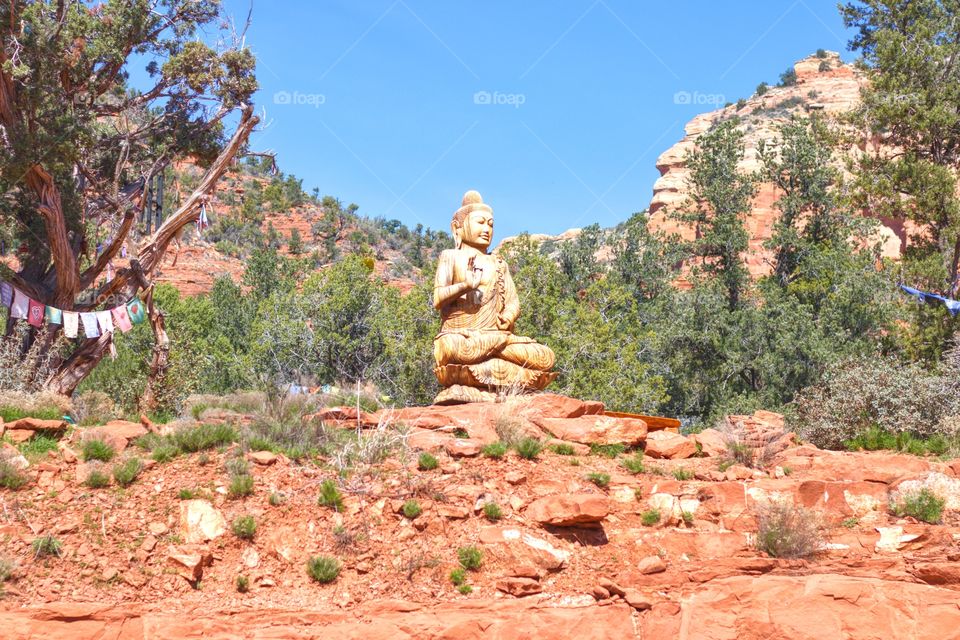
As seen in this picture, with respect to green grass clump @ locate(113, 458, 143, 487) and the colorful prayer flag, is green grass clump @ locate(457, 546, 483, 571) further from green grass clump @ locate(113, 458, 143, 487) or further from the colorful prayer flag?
the colorful prayer flag

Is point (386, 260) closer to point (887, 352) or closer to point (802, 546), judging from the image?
point (887, 352)

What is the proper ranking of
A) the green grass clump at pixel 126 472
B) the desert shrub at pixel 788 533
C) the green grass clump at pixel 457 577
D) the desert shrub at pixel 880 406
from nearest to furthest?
the green grass clump at pixel 457 577 < the desert shrub at pixel 788 533 < the green grass clump at pixel 126 472 < the desert shrub at pixel 880 406

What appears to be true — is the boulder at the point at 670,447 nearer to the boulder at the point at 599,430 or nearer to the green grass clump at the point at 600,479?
the boulder at the point at 599,430

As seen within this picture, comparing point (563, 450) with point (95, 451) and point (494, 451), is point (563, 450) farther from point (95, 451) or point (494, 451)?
point (95, 451)

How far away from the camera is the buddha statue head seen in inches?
521

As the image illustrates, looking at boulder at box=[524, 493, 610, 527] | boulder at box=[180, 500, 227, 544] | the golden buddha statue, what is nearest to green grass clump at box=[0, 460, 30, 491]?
boulder at box=[180, 500, 227, 544]

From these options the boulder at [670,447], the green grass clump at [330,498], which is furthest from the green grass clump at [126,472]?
the boulder at [670,447]

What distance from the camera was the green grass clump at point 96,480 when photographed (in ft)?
27.1

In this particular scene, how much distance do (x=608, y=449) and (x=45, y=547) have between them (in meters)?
5.97

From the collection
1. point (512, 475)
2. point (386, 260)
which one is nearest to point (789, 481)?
point (512, 475)

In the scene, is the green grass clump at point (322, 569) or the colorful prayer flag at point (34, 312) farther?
the colorful prayer flag at point (34, 312)

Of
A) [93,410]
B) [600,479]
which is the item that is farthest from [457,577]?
[93,410]

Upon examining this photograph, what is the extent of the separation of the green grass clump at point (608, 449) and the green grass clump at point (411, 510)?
2796 mm

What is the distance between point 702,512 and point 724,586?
119cm
